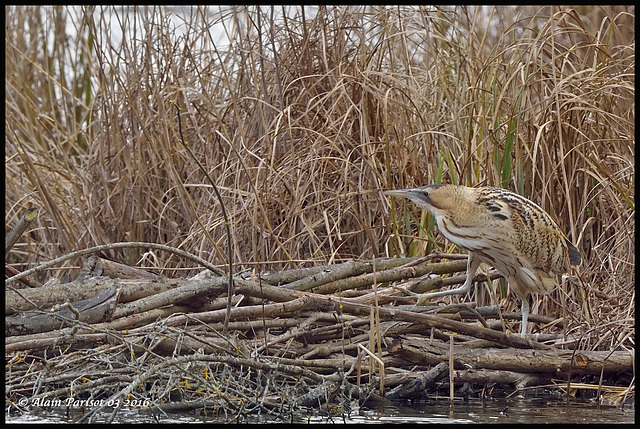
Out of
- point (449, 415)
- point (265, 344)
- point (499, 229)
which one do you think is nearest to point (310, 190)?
point (499, 229)

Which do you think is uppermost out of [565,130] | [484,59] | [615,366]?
[484,59]

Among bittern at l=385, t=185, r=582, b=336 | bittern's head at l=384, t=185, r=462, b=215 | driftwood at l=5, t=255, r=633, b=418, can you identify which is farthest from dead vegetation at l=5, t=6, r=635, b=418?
bittern's head at l=384, t=185, r=462, b=215

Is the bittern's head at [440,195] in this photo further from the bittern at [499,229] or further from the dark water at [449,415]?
the dark water at [449,415]

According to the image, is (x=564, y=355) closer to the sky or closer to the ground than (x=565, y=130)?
closer to the ground

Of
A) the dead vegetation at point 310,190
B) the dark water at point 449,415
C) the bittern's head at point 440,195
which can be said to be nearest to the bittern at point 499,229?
the bittern's head at point 440,195

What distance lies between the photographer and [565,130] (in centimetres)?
518

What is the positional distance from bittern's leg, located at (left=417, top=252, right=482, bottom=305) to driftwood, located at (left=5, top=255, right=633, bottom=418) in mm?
69

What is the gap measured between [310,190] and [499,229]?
1.51 m

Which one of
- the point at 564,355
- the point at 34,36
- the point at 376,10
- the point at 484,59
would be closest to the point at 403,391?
the point at 564,355

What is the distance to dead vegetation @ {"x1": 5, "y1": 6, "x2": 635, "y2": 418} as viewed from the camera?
A: 409cm

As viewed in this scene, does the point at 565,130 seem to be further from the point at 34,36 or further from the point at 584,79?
the point at 34,36

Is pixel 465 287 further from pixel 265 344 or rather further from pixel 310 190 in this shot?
pixel 310 190

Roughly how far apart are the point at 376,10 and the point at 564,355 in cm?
271

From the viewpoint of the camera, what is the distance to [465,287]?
467cm
